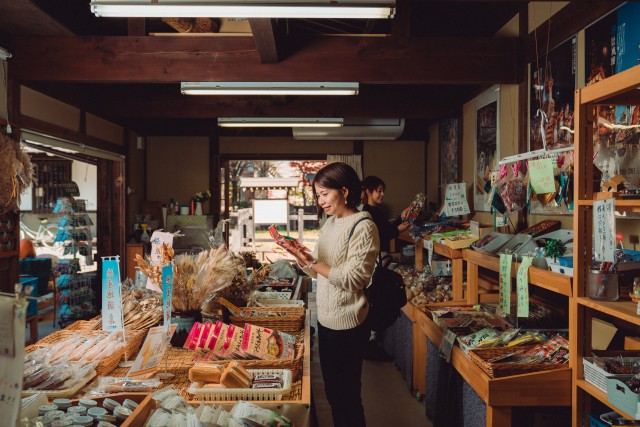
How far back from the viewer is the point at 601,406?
197cm

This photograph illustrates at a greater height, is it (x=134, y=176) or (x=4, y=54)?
(x=4, y=54)

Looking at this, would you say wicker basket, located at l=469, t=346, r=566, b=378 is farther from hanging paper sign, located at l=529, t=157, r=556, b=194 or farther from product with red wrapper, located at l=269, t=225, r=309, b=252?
product with red wrapper, located at l=269, t=225, r=309, b=252

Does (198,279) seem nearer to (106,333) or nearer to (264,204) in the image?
(106,333)

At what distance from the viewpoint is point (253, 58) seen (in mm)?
4078

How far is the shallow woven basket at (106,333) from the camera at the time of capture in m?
1.89

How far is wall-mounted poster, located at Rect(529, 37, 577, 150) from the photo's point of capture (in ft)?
10.1

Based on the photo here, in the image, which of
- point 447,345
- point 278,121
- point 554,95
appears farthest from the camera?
point 278,121

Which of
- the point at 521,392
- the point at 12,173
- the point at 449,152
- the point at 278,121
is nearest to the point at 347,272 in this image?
the point at 521,392

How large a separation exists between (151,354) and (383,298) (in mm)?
1178

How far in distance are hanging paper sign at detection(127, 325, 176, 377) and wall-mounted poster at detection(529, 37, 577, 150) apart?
246 centimetres

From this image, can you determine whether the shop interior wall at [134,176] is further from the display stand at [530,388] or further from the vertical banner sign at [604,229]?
the vertical banner sign at [604,229]

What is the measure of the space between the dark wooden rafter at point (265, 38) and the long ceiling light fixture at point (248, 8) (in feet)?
2.54

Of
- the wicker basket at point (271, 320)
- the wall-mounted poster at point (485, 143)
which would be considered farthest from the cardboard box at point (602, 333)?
the wall-mounted poster at point (485, 143)

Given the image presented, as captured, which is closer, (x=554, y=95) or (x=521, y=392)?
(x=521, y=392)
